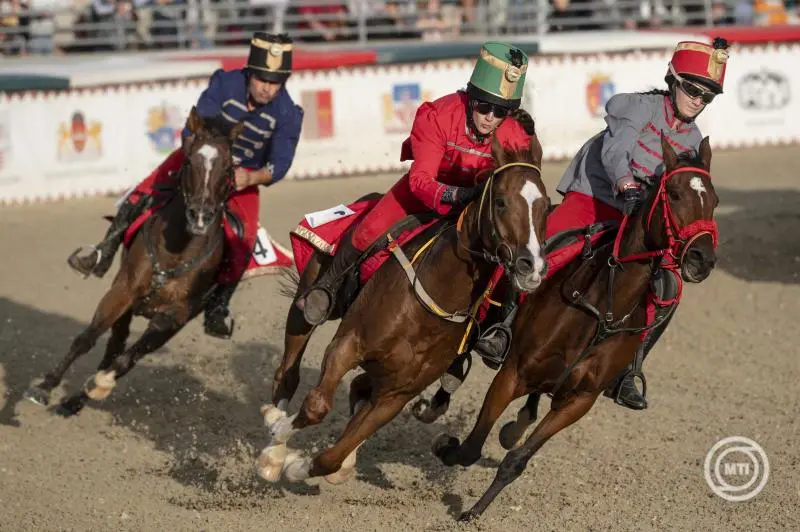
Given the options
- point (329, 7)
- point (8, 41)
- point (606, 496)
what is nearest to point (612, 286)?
point (606, 496)

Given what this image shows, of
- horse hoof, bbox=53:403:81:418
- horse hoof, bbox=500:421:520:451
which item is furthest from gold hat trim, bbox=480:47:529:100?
horse hoof, bbox=53:403:81:418

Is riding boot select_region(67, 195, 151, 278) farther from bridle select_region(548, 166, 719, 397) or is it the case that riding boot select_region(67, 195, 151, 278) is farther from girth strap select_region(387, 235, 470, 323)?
bridle select_region(548, 166, 719, 397)

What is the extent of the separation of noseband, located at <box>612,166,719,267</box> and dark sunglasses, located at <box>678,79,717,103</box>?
905 mm

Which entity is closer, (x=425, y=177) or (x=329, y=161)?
(x=425, y=177)

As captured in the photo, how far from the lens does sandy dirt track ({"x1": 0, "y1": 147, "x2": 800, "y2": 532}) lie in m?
7.54

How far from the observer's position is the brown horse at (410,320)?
6199mm

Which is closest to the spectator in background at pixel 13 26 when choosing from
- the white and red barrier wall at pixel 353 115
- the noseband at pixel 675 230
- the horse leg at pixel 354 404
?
the white and red barrier wall at pixel 353 115

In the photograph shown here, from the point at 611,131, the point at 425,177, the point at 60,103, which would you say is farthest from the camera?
the point at 60,103

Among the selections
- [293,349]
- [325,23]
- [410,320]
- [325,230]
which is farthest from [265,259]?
[325,23]

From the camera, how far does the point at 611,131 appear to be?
748 cm

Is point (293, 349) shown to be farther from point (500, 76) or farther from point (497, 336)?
point (500, 76)

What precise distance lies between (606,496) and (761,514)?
3.19 ft

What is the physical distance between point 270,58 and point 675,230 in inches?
145

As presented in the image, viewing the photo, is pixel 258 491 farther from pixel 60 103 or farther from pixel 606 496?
pixel 60 103
